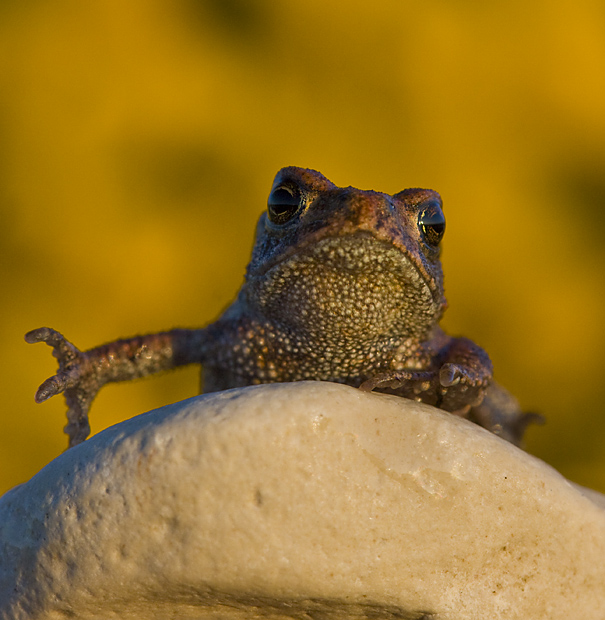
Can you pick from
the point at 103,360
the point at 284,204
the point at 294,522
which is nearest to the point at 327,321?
the point at 284,204

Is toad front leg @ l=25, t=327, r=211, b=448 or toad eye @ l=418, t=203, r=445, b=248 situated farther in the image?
toad front leg @ l=25, t=327, r=211, b=448

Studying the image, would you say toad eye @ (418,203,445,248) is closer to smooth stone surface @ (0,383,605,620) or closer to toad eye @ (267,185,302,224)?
toad eye @ (267,185,302,224)

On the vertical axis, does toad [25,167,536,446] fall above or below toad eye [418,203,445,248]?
below

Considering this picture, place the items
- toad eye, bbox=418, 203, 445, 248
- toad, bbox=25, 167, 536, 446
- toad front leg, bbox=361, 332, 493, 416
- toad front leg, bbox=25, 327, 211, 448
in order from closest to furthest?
1. toad, bbox=25, 167, 536, 446
2. toad front leg, bbox=361, 332, 493, 416
3. toad eye, bbox=418, 203, 445, 248
4. toad front leg, bbox=25, 327, 211, 448

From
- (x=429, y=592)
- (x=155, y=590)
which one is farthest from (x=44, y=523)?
(x=429, y=592)

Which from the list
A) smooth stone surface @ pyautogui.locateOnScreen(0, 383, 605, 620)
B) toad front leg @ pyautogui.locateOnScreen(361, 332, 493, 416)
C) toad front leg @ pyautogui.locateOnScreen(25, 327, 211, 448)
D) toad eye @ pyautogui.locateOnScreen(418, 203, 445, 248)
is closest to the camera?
smooth stone surface @ pyautogui.locateOnScreen(0, 383, 605, 620)

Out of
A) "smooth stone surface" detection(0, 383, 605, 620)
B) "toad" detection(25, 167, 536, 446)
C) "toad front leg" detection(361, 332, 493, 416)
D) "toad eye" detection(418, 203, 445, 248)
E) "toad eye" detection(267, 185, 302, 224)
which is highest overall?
"toad eye" detection(267, 185, 302, 224)

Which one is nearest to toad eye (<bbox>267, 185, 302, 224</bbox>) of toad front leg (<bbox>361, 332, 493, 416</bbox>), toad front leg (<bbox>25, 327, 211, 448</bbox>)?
toad front leg (<bbox>361, 332, 493, 416</bbox>)

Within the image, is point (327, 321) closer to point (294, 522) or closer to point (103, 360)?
point (294, 522)
